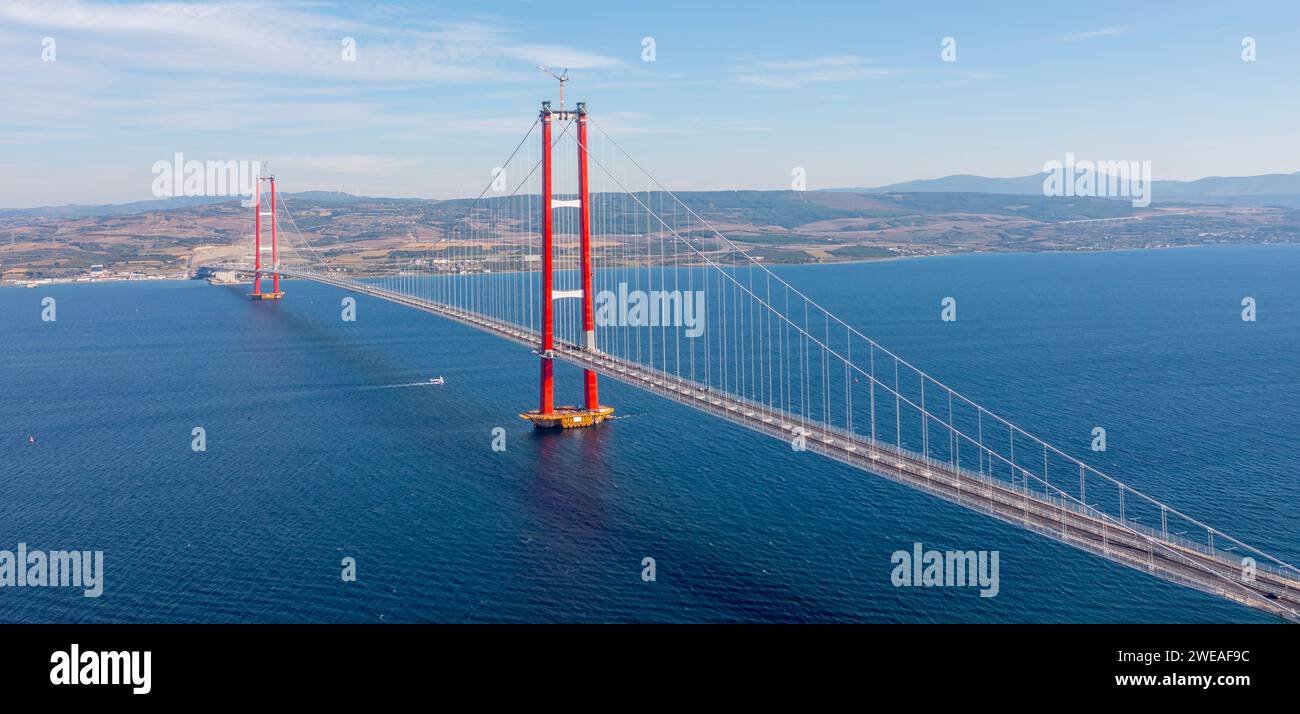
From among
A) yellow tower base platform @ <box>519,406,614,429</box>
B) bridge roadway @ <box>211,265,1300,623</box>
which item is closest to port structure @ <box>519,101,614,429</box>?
yellow tower base platform @ <box>519,406,614,429</box>

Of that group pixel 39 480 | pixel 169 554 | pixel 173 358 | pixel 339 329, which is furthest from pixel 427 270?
pixel 169 554

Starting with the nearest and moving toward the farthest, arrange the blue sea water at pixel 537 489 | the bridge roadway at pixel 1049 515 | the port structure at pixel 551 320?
the bridge roadway at pixel 1049 515, the blue sea water at pixel 537 489, the port structure at pixel 551 320

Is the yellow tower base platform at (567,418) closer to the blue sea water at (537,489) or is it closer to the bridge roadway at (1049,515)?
the blue sea water at (537,489)

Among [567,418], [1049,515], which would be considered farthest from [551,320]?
[1049,515]

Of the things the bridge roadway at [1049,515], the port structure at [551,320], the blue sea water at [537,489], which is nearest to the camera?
the bridge roadway at [1049,515]

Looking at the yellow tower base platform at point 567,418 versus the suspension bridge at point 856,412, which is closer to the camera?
the suspension bridge at point 856,412

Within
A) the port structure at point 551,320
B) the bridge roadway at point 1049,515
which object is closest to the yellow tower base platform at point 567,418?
the port structure at point 551,320
